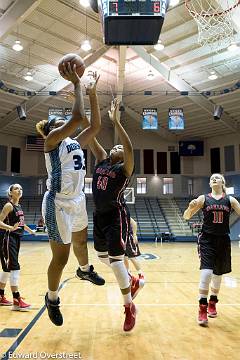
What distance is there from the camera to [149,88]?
2011 cm

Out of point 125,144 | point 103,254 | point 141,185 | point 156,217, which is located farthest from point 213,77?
point 103,254

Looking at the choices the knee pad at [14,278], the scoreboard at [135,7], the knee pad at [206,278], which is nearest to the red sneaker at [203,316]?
the knee pad at [206,278]

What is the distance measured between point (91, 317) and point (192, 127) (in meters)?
22.9

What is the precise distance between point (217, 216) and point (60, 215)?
7.25ft

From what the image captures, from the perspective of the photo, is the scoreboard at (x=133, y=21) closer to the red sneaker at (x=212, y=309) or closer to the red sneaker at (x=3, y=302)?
the red sneaker at (x=212, y=309)

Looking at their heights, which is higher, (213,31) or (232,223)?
(213,31)

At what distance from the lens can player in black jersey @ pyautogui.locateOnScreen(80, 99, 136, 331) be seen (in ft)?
12.1

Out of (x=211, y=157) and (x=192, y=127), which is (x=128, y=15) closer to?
(x=192, y=127)

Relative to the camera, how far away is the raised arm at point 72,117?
2.94m

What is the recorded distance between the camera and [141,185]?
1127 inches

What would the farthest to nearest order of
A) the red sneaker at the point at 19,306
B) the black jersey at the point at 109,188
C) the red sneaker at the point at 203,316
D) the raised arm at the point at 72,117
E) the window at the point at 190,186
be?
the window at the point at 190,186, the red sneaker at the point at 19,306, the red sneaker at the point at 203,316, the black jersey at the point at 109,188, the raised arm at the point at 72,117

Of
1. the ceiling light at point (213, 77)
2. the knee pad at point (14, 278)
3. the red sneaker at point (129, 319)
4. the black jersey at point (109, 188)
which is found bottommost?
the red sneaker at point (129, 319)

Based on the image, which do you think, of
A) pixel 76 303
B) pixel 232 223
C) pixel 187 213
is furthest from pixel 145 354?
pixel 232 223

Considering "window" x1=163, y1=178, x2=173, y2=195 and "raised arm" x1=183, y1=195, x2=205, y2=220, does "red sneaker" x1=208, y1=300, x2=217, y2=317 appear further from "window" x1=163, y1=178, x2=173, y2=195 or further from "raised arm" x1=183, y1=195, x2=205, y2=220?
"window" x1=163, y1=178, x2=173, y2=195
